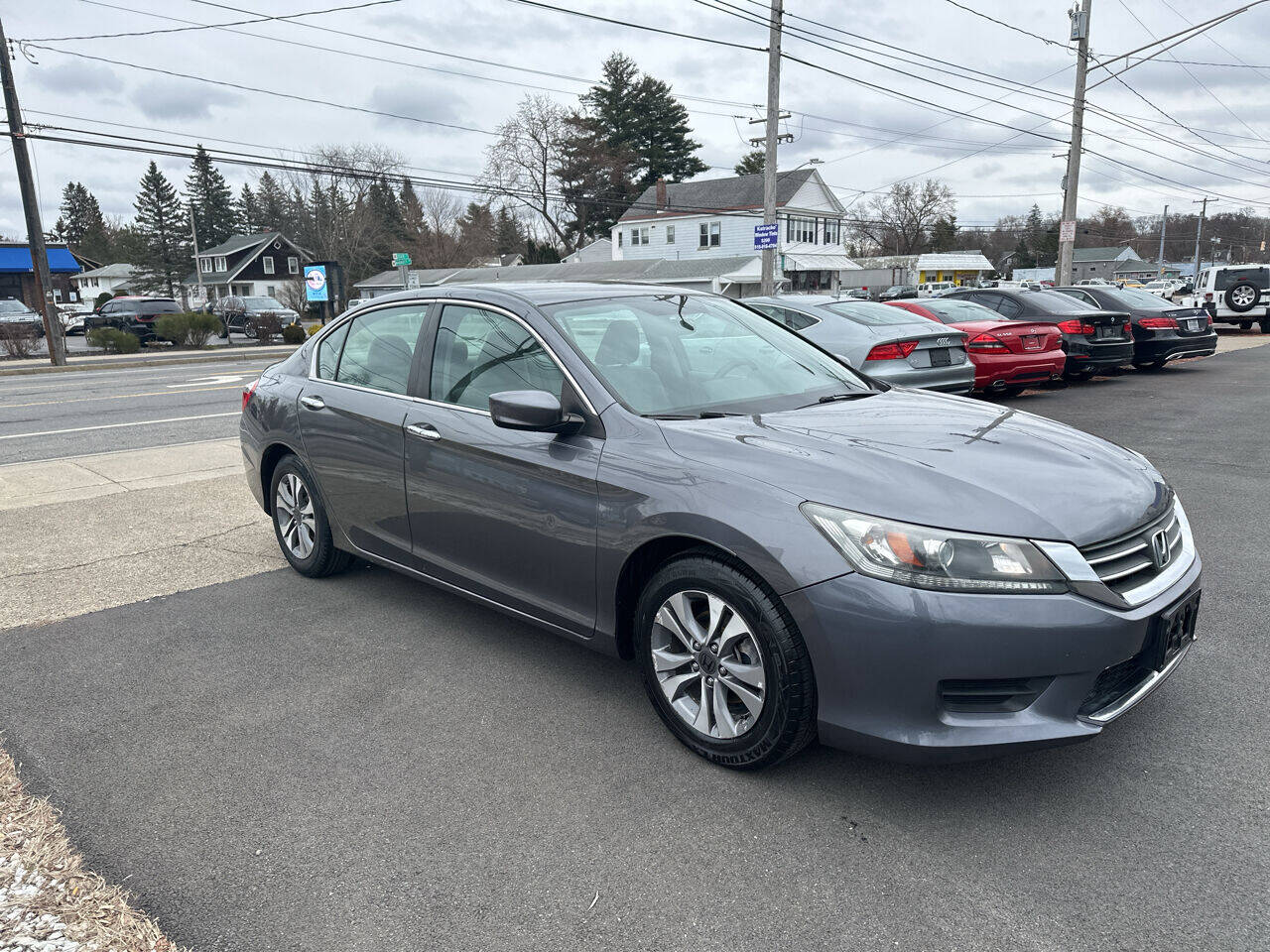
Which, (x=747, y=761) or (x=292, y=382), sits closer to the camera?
(x=747, y=761)

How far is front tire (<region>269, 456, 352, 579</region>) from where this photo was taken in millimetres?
4875

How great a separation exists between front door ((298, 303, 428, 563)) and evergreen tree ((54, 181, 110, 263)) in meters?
126

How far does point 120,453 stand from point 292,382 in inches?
210

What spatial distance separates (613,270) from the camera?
51125 mm

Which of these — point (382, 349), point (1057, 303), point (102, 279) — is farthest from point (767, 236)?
point (102, 279)

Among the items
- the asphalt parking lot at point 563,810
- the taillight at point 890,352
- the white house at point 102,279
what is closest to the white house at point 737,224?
the taillight at point 890,352

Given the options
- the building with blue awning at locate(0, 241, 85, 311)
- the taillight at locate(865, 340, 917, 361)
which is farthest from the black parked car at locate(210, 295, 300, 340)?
the taillight at locate(865, 340, 917, 361)

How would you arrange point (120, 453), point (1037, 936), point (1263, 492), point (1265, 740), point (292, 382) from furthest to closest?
point (120, 453)
point (1263, 492)
point (292, 382)
point (1265, 740)
point (1037, 936)

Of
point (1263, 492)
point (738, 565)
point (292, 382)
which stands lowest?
point (1263, 492)

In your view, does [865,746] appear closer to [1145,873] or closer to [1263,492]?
[1145,873]

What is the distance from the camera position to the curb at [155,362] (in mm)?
22031

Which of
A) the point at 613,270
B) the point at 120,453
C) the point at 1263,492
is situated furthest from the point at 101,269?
the point at 1263,492

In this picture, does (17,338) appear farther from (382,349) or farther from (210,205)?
(210,205)

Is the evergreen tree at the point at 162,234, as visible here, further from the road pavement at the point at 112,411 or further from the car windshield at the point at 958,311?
the car windshield at the point at 958,311
